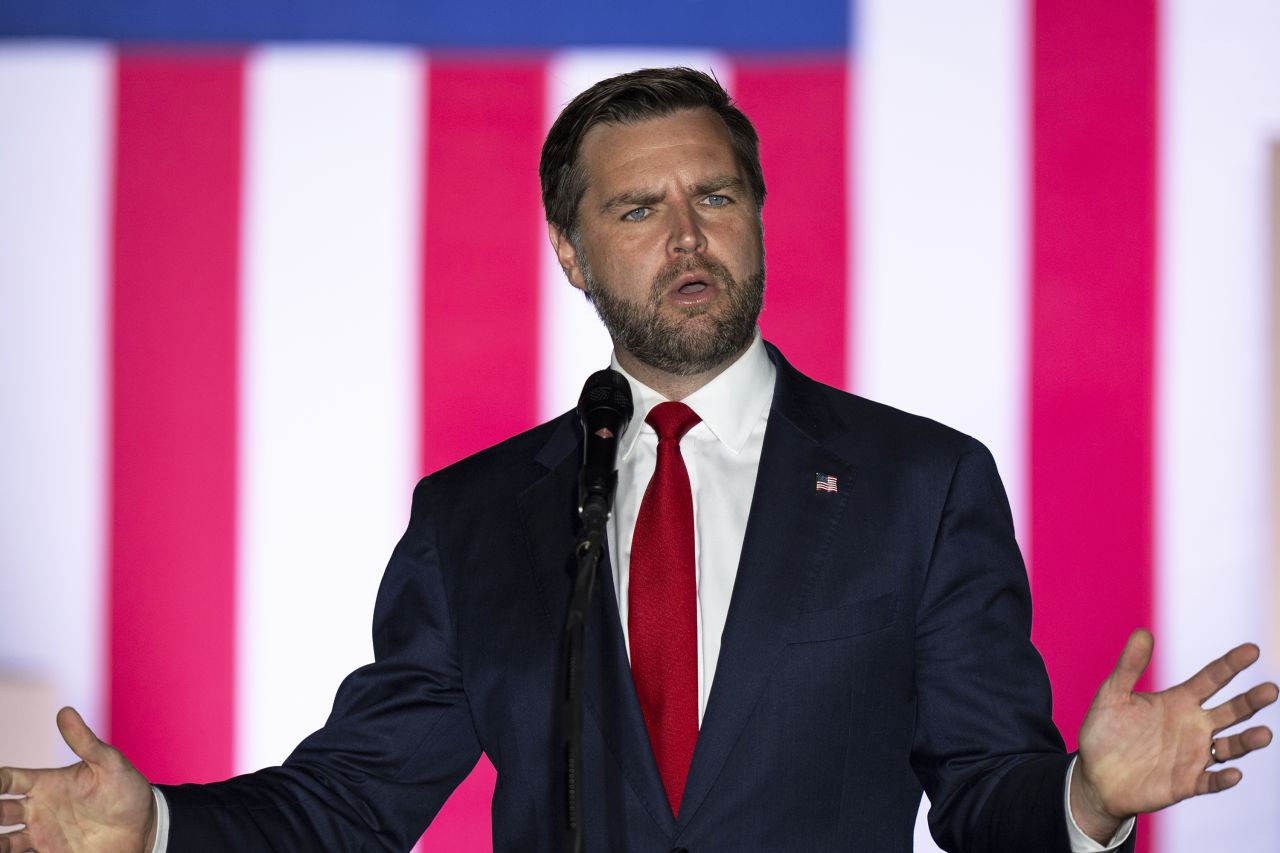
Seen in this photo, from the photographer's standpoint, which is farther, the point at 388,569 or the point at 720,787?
the point at 388,569

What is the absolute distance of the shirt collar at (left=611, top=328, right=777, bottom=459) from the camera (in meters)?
1.76

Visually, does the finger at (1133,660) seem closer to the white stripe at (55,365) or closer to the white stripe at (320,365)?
the white stripe at (320,365)

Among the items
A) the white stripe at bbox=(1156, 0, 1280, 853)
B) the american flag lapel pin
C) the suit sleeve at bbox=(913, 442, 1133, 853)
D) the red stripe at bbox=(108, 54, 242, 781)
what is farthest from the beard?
the red stripe at bbox=(108, 54, 242, 781)

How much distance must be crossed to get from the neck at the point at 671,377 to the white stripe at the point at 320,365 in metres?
0.82

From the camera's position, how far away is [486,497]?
1829 millimetres

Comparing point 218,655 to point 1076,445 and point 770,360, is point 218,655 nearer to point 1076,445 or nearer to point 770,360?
point 770,360

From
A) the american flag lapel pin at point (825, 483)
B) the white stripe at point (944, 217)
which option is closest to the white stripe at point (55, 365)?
the white stripe at point (944, 217)

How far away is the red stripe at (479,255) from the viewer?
2.57 m

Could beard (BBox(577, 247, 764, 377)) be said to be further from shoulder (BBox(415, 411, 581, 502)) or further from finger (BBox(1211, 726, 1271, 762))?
finger (BBox(1211, 726, 1271, 762))

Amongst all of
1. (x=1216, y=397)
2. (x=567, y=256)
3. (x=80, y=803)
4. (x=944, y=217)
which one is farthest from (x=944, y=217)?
(x=80, y=803)

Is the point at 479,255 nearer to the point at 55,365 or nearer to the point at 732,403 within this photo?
the point at 55,365

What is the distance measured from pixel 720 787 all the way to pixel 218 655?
1.34 metres

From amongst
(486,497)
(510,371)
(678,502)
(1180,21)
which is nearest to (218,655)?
(510,371)

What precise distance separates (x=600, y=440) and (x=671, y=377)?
1.67ft
